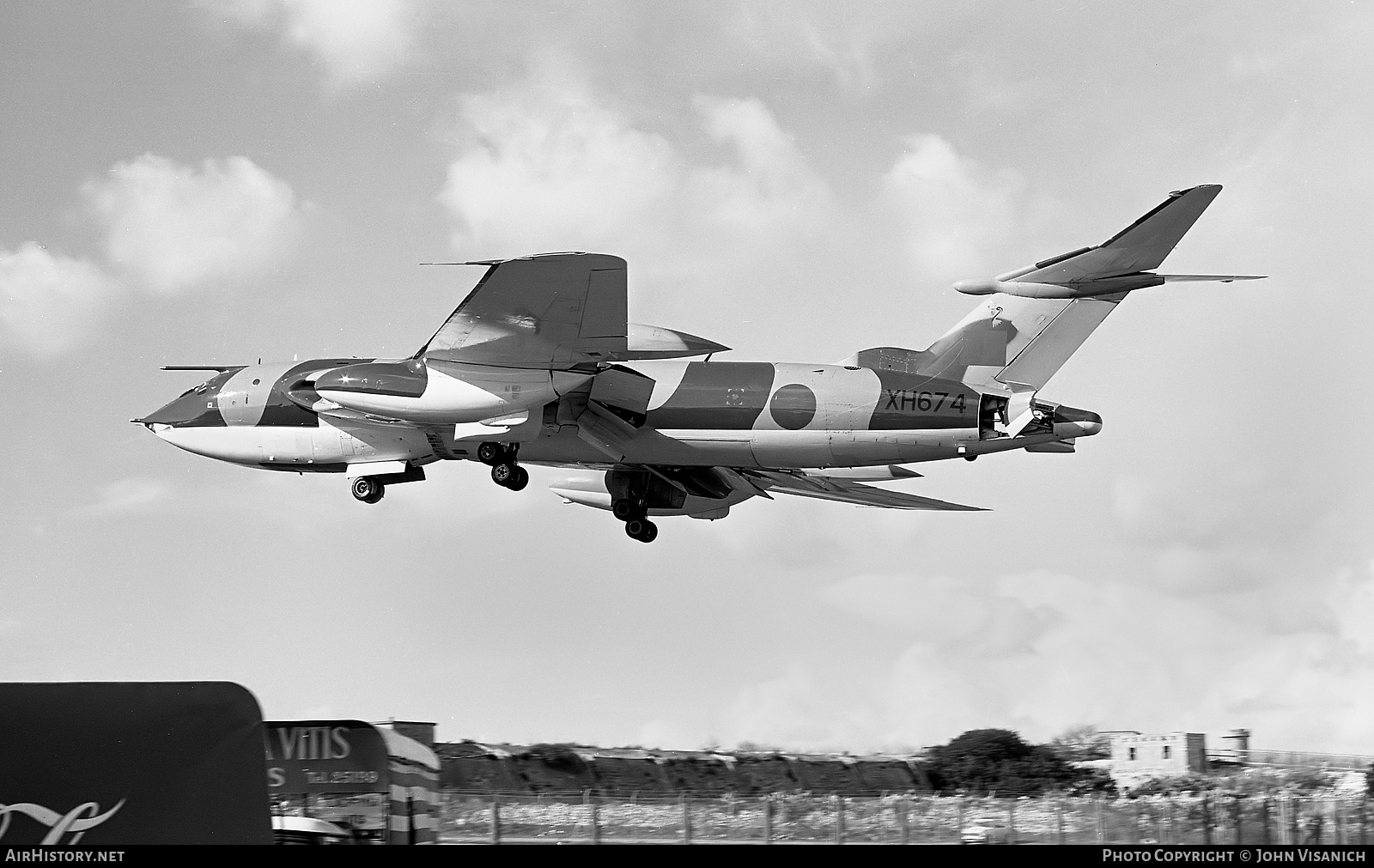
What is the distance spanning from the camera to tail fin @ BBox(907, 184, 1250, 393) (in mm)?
29469

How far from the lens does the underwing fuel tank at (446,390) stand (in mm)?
27531

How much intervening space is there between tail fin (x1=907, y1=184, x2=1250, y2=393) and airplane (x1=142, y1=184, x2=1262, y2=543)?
4 centimetres

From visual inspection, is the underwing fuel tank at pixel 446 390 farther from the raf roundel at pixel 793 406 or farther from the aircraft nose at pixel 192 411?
the aircraft nose at pixel 192 411

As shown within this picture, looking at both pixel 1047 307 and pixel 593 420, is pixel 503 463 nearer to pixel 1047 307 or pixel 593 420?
pixel 593 420

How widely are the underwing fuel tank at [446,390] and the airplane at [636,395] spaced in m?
0.04

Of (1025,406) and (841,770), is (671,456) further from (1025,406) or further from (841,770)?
(841,770)

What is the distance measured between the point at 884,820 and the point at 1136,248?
21078mm

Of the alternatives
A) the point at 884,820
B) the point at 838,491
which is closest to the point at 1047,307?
the point at 838,491

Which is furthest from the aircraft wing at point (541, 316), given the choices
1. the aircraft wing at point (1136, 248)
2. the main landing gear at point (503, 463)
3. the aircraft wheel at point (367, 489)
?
the aircraft wing at point (1136, 248)

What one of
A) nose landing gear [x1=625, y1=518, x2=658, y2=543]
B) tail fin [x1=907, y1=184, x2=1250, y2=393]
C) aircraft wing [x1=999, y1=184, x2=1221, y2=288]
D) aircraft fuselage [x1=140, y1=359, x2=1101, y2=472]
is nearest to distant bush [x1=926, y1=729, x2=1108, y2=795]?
aircraft fuselage [x1=140, y1=359, x2=1101, y2=472]

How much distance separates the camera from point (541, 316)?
2633 cm
